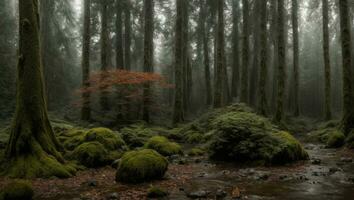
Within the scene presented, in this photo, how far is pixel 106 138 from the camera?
40.2ft

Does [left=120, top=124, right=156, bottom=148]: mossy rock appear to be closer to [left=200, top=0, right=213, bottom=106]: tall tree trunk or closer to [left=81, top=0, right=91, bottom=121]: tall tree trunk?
[left=81, top=0, right=91, bottom=121]: tall tree trunk

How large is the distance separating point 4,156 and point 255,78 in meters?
25.0

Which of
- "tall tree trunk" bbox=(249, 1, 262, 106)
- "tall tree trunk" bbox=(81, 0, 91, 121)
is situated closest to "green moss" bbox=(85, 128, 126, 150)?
"tall tree trunk" bbox=(81, 0, 91, 121)

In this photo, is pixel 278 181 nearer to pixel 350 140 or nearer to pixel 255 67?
pixel 350 140

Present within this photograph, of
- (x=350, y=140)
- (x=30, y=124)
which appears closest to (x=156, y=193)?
(x=30, y=124)

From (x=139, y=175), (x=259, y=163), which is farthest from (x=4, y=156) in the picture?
(x=259, y=163)

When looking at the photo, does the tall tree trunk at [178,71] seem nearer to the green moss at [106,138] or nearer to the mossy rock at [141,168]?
the green moss at [106,138]

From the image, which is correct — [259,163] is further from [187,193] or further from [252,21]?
[252,21]

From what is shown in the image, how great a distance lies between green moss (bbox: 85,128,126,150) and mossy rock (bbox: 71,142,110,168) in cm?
94

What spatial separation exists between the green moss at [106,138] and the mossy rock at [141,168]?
316 centimetres

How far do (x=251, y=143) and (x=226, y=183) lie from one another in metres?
3.20

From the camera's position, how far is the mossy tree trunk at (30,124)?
29.8ft

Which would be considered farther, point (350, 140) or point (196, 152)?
point (350, 140)

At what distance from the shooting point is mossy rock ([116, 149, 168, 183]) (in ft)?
27.4
